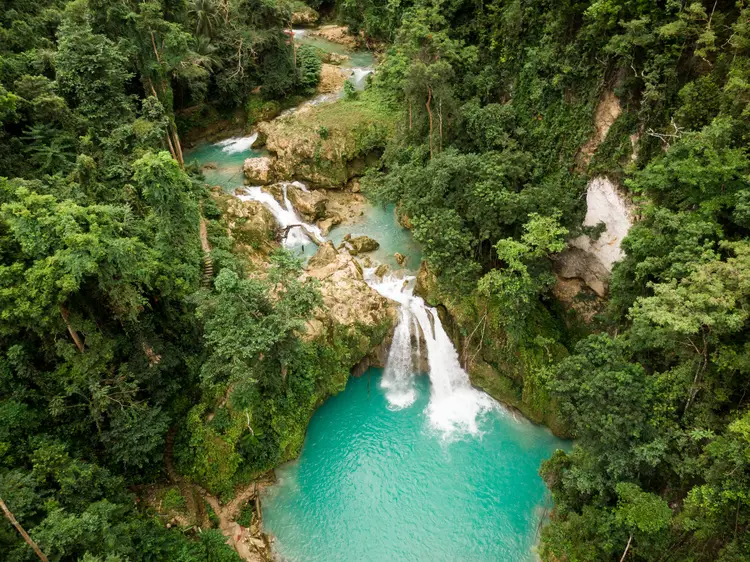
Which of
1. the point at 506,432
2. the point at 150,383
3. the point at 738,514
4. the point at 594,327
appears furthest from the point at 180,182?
the point at 738,514

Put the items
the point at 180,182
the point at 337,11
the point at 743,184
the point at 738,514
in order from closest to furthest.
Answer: the point at 738,514 → the point at 743,184 → the point at 180,182 → the point at 337,11

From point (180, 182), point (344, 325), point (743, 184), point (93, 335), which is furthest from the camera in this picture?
point (344, 325)

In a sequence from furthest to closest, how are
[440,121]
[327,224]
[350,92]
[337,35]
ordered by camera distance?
[337,35], [350,92], [327,224], [440,121]

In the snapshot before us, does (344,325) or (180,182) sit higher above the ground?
(180,182)

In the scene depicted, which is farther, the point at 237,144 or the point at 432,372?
the point at 237,144

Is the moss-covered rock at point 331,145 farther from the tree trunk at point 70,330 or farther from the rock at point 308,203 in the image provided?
the tree trunk at point 70,330

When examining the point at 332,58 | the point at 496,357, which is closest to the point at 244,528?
the point at 496,357

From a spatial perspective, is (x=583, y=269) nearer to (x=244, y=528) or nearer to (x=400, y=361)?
(x=400, y=361)

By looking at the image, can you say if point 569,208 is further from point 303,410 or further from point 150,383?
point 150,383
